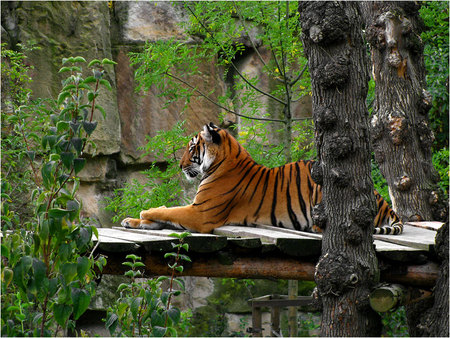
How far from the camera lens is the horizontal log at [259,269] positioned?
11.0ft

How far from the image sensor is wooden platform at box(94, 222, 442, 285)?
329cm

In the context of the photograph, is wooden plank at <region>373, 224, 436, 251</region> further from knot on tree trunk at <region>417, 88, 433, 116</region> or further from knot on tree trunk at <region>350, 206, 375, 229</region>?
knot on tree trunk at <region>417, 88, 433, 116</region>

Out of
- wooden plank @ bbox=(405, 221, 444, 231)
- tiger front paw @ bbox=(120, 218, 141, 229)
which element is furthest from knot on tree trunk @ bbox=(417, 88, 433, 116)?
tiger front paw @ bbox=(120, 218, 141, 229)

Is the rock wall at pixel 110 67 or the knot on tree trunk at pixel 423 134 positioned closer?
the knot on tree trunk at pixel 423 134

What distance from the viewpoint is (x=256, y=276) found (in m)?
3.55

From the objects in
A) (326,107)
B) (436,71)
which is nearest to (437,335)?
(326,107)

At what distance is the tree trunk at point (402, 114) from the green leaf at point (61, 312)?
12.2ft

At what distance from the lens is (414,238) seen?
3.78m

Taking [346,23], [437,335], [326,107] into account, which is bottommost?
[437,335]

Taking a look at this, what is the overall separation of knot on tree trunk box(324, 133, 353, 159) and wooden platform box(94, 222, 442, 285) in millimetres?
588

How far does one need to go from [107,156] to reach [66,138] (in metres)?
5.81

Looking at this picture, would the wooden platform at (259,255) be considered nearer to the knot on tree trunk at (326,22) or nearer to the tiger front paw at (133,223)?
the tiger front paw at (133,223)

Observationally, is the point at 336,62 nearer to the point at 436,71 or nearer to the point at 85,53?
the point at 436,71

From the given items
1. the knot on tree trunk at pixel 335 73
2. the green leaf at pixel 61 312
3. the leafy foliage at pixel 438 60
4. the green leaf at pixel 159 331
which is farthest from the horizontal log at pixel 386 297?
the leafy foliage at pixel 438 60
